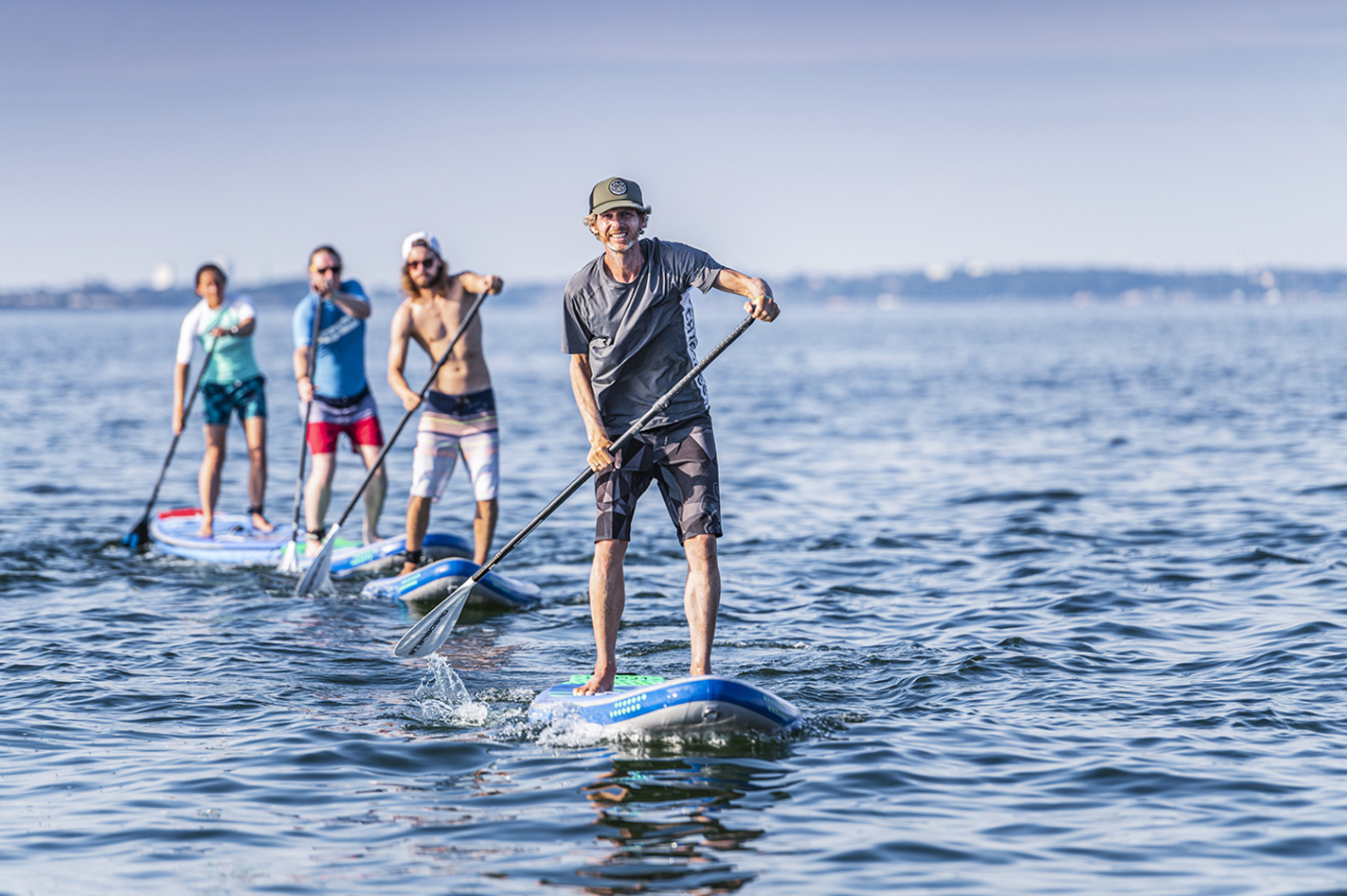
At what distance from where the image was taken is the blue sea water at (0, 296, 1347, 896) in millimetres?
5551

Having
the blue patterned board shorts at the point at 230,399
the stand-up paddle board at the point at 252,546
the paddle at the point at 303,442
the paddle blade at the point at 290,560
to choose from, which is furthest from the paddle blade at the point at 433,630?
the blue patterned board shorts at the point at 230,399

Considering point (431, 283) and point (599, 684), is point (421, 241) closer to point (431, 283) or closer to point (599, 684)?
point (431, 283)

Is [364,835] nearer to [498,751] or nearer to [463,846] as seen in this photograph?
[463,846]

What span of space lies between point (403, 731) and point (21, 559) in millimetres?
7294

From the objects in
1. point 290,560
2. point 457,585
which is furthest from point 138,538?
point 457,585

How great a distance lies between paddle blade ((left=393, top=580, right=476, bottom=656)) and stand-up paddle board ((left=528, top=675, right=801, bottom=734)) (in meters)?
1.46

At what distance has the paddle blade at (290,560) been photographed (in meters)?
12.2

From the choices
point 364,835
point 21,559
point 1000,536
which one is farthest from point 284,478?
point 364,835

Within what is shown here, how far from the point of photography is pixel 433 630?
27.7 feet

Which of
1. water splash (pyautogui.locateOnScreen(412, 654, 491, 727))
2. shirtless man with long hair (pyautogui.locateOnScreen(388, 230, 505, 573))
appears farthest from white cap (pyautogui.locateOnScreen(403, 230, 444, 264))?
water splash (pyautogui.locateOnScreen(412, 654, 491, 727))

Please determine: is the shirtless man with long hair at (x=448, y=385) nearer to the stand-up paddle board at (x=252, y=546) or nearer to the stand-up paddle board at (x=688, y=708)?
the stand-up paddle board at (x=252, y=546)

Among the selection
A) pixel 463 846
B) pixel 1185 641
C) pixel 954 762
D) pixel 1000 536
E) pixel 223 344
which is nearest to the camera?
pixel 463 846

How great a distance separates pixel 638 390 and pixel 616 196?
3.30 feet

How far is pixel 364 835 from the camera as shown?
5852mm
